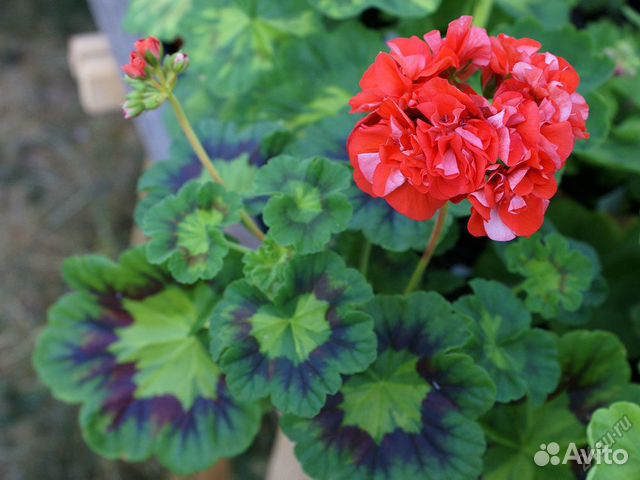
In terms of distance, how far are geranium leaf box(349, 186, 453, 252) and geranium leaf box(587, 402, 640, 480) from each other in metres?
0.25

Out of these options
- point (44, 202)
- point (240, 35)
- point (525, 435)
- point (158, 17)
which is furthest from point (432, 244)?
point (44, 202)

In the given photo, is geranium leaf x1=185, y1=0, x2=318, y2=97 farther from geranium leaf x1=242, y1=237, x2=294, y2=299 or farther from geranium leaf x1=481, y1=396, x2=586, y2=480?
geranium leaf x1=481, y1=396, x2=586, y2=480

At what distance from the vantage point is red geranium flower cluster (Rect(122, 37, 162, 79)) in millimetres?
627

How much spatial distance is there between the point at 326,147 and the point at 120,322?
13.3 inches

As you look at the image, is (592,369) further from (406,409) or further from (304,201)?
(304,201)

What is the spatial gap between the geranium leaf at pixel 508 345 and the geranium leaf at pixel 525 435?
6 cm

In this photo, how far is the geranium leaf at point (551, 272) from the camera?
78 cm

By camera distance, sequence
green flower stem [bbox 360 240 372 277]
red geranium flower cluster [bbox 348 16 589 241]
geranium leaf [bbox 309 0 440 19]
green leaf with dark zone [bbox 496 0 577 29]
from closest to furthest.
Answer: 1. red geranium flower cluster [bbox 348 16 589 241]
2. green flower stem [bbox 360 240 372 277]
3. geranium leaf [bbox 309 0 440 19]
4. green leaf with dark zone [bbox 496 0 577 29]

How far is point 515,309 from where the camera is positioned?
77cm

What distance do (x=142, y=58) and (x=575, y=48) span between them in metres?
0.60

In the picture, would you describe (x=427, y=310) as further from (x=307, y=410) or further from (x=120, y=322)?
(x=120, y=322)

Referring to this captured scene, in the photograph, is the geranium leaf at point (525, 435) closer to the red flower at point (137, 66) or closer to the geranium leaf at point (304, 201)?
the geranium leaf at point (304, 201)

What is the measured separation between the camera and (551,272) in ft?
2.60

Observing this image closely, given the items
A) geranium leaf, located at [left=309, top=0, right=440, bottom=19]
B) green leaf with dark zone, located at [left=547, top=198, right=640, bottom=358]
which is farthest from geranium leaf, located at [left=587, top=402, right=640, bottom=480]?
geranium leaf, located at [left=309, top=0, right=440, bottom=19]
